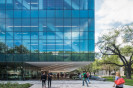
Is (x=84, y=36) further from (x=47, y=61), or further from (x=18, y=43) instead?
(x=18, y=43)

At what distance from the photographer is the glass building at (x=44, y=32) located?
109ft

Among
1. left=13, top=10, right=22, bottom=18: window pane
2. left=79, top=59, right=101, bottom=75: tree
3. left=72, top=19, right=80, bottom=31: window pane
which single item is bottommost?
left=79, top=59, right=101, bottom=75: tree

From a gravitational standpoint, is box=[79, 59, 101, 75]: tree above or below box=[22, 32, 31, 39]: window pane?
below

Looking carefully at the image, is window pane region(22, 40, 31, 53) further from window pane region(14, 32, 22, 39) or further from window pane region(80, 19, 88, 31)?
window pane region(80, 19, 88, 31)

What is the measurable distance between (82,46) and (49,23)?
7253 millimetres

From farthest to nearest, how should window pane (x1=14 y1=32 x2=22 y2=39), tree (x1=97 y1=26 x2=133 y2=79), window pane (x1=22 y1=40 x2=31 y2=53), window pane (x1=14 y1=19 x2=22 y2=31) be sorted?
tree (x1=97 y1=26 x2=133 y2=79) < window pane (x1=14 y1=19 x2=22 y2=31) < window pane (x1=14 y1=32 x2=22 y2=39) < window pane (x1=22 y1=40 x2=31 y2=53)

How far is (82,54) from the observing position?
33125 millimetres

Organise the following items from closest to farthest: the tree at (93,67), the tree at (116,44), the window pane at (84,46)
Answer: the window pane at (84,46) < the tree at (116,44) < the tree at (93,67)

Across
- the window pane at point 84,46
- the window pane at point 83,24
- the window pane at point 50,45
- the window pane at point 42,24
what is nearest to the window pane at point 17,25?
the window pane at point 42,24

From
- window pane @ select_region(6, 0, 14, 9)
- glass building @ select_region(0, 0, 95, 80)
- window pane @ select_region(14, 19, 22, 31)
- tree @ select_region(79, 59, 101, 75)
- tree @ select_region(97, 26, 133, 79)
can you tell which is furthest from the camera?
tree @ select_region(79, 59, 101, 75)

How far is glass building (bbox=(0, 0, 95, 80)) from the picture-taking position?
33219 millimetres

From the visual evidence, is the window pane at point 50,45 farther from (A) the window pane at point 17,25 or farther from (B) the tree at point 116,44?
(B) the tree at point 116,44

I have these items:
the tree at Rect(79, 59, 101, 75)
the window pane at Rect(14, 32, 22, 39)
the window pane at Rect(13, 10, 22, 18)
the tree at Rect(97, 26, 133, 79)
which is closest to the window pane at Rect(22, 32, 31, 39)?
the window pane at Rect(14, 32, 22, 39)

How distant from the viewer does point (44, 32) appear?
3353 centimetres
